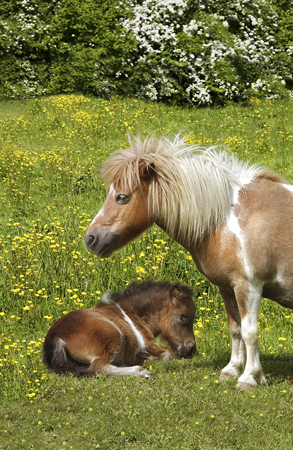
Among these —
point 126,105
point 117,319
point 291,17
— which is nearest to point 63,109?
point 126,105

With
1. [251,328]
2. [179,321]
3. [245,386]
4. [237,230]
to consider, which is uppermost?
[237,230]

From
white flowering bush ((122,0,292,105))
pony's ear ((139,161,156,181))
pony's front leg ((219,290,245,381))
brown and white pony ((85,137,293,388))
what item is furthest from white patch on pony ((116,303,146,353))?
white flowering bush ((122,0,292,105))

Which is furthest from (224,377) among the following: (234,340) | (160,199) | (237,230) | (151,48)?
(151,48)

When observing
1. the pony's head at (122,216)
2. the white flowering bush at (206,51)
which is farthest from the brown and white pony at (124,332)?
the white flowering bush at (206,51)

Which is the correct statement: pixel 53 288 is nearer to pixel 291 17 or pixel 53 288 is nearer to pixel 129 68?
pixel 129 68

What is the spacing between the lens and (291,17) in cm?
1892

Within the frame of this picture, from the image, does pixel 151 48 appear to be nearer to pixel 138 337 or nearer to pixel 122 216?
pixel 138 337

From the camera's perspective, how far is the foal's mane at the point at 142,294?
5715 mm

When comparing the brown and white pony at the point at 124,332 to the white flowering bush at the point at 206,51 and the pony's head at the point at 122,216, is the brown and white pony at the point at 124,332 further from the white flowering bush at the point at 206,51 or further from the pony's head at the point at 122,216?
the white flowering bush at the point at 206,51

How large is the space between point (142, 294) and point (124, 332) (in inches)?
23.6

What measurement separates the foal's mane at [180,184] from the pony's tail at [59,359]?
1.49m

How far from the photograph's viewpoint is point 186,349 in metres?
5.37

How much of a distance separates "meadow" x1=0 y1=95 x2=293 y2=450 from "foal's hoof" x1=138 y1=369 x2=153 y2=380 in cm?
8

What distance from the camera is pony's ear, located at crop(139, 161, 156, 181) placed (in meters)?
4.33
